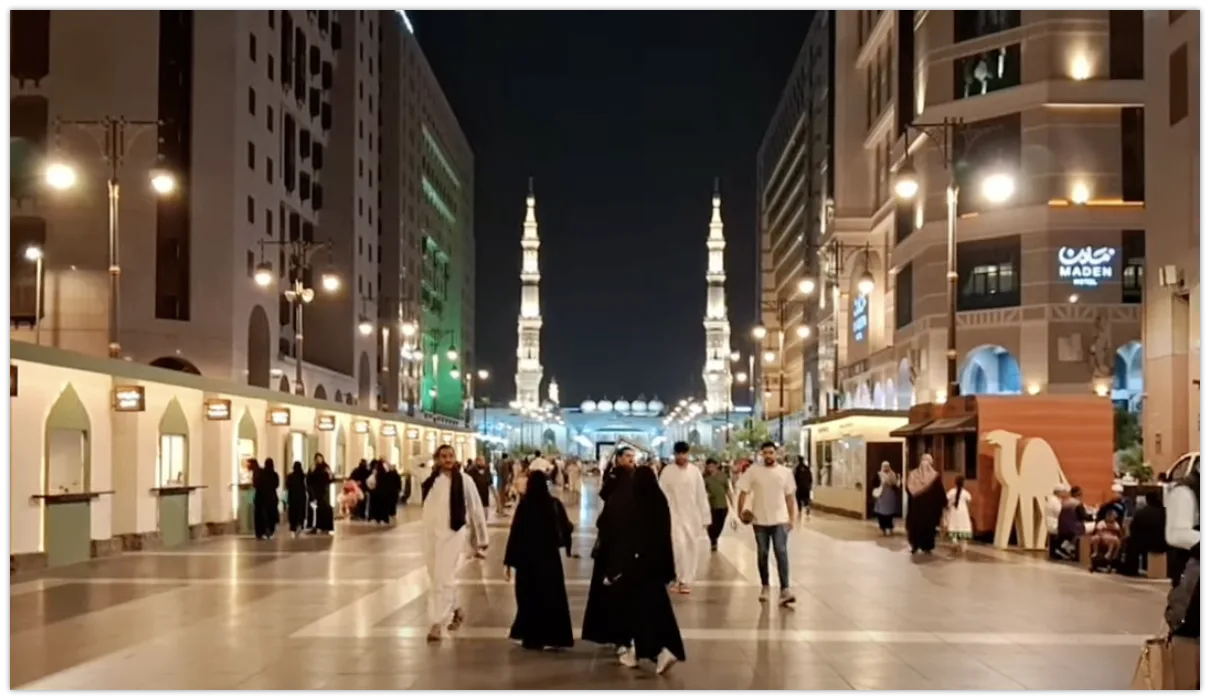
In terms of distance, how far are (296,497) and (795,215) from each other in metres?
85.0

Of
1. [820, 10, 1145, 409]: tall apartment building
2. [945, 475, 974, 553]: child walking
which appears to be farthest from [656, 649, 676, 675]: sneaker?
[820, 10, 1145, 409]: tall apartment building

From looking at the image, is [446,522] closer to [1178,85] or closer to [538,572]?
[538,572]

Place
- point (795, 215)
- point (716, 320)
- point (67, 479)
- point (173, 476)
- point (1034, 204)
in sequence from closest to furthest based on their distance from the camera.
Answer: point (67, 479) → point (173, 476) → point (1034, 204) → point (795, 215) → point (716, 320)

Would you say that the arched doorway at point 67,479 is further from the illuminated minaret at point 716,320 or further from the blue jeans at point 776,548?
the illuminated minaret at point 716,320

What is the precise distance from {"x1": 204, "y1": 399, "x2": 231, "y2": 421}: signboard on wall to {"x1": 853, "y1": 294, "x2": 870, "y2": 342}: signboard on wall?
124 ft

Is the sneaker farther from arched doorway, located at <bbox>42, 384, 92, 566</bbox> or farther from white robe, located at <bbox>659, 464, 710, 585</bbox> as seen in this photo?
arched doorway, located at <bbox>42, 384, 92, 566</bbox>

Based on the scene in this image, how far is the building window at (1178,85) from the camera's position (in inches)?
1062

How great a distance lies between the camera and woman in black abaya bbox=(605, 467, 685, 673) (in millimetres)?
11164

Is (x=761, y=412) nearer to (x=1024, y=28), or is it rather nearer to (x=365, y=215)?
(x=365, y=215)

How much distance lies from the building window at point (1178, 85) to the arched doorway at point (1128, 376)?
20.0 meters

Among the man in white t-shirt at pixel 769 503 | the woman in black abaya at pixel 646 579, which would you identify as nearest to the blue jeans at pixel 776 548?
the man in white t-shirt at pixel 769 503

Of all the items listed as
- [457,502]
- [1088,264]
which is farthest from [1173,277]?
[1088,264]

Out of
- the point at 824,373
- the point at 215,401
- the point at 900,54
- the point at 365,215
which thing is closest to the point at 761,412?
the point at 824,373

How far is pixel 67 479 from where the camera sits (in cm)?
2234
